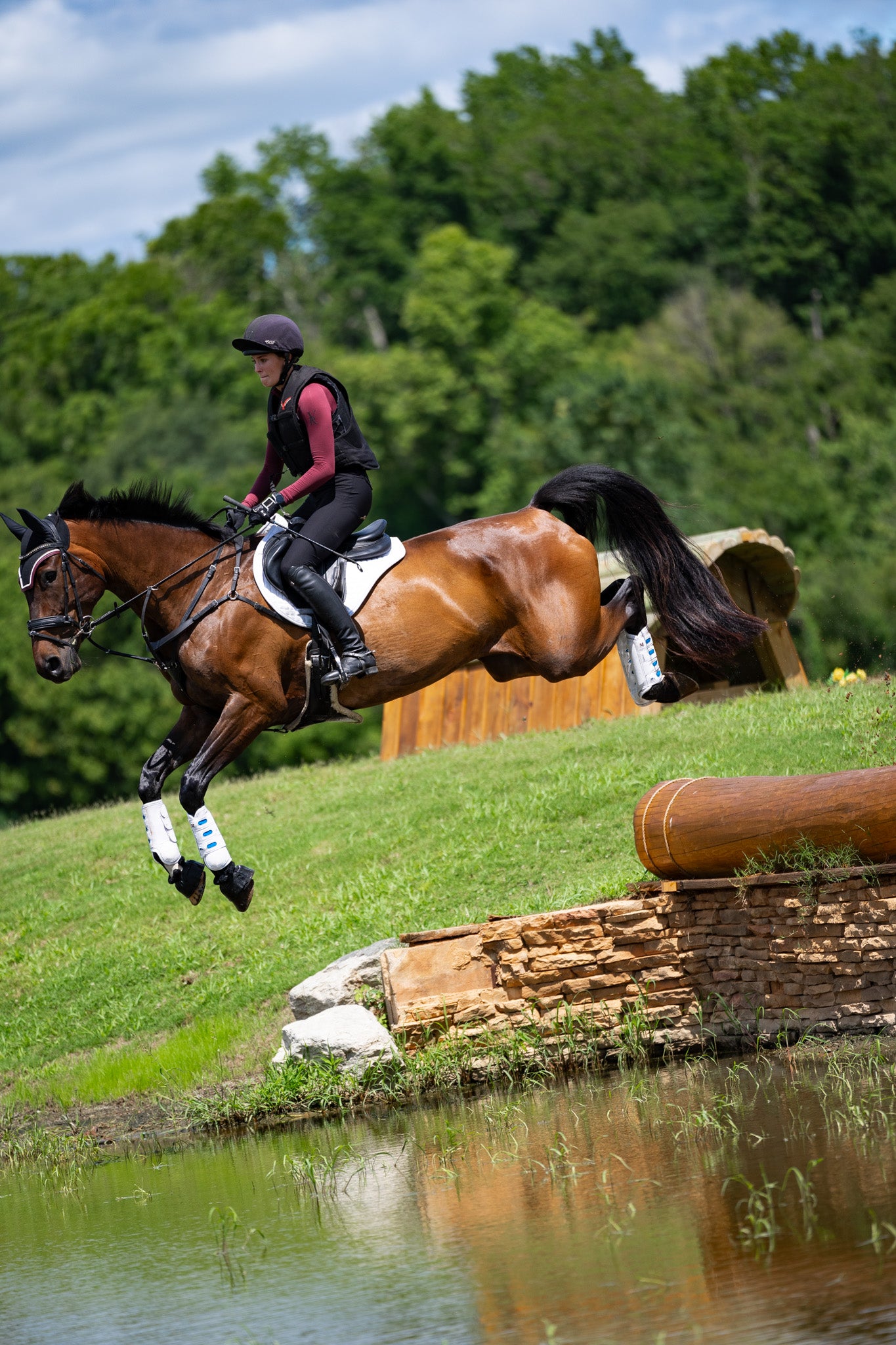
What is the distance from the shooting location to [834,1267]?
4172mm

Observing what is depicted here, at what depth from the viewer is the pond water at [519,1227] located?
4184mm

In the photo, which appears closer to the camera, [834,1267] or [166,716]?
[834,1267]

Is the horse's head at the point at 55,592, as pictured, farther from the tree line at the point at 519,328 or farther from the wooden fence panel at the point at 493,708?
the tree line at the point at 519,328

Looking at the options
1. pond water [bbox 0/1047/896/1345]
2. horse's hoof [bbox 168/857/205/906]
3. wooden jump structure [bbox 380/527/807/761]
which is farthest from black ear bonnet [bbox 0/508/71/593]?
wooden jump structure [bbox 380/527/807/761]

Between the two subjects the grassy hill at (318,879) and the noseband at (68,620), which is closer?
the noseband at (68,620)

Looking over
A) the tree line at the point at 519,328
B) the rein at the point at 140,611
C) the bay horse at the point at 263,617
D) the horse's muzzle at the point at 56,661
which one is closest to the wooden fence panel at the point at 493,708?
the bay horse at the point at 263,617

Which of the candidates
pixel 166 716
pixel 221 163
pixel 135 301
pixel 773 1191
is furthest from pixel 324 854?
pixel 221 163

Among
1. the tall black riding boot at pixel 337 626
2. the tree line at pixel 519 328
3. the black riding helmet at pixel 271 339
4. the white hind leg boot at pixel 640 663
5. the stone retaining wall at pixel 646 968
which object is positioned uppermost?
the tree line at pixel 519 328

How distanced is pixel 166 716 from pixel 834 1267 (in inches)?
1443

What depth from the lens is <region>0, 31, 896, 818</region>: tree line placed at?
41781 mm

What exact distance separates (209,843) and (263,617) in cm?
125

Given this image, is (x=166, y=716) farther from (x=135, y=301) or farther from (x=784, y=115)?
(x=784, y=115)

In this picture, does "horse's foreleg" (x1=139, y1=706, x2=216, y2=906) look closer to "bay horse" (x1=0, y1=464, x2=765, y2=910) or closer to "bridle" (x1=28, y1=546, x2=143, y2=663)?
"bay horse" (x1=0, y1=464, x2=765, y2=910)

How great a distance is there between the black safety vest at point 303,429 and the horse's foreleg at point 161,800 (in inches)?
59.2
